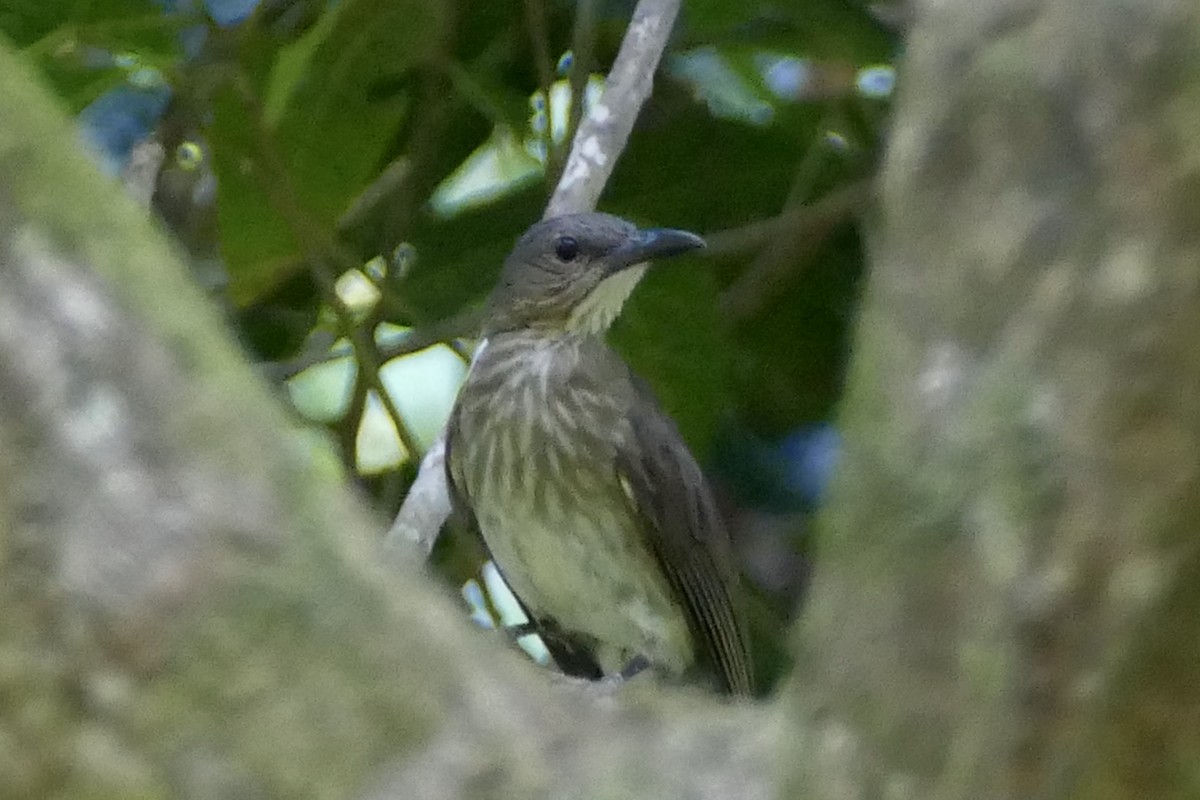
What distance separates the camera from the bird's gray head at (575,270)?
3.12 metres

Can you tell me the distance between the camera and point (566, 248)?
334 cm

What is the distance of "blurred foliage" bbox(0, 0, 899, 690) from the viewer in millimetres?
2883

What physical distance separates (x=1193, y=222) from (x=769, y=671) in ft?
9.62

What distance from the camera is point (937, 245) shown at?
32.2 inches

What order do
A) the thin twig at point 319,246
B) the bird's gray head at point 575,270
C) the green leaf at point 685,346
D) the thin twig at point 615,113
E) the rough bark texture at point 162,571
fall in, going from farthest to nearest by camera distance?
the bird's gray head at point 575,270, the green leaf at point 685,346, the thin twig at point 319,246, the thin twig at point 615,113, the rough bark texture at point 162,571

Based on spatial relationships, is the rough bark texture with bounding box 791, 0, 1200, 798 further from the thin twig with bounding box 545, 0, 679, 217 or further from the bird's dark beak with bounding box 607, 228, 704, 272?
the bird's dark beak with bounding box 607, 228, 704, 272

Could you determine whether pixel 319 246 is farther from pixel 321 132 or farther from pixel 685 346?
pixel 685 346

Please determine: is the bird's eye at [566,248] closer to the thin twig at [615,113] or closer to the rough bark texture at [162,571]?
the thin twig at [615,113]

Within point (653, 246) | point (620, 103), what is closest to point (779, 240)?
point (653, 246)

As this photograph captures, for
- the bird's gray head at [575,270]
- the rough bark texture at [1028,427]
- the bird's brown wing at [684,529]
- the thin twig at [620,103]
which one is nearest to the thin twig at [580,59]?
the bird's gray head at [575,270]

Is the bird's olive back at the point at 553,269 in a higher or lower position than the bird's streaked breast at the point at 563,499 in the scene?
higher

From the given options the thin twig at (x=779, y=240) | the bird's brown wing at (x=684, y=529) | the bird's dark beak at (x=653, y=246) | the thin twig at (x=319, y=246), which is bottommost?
the bird's brown wing at (x=684, y=529)

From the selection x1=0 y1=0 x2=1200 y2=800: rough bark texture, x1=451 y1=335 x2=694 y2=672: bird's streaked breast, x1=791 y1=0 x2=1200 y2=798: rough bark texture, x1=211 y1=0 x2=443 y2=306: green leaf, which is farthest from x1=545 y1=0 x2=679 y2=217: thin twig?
x1=791 y1=0 x2=1200 y2=798: rough bark texture

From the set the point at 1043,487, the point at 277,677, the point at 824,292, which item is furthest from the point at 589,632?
the point at 1043,487
